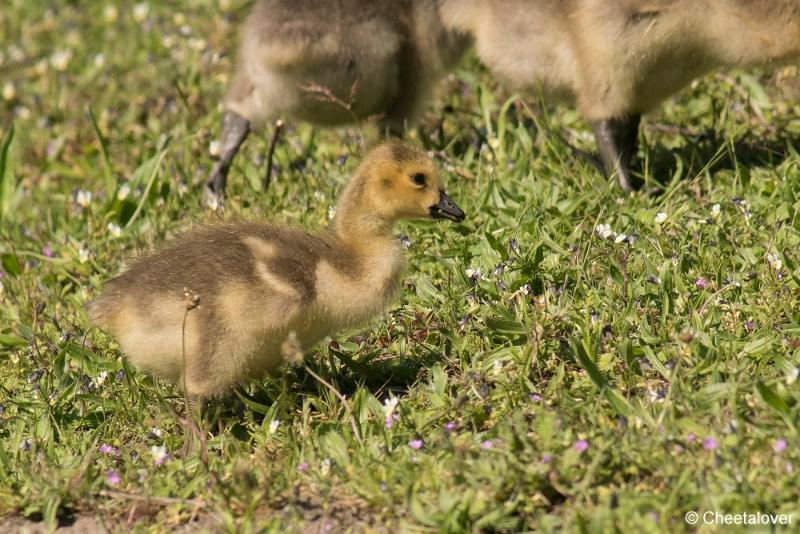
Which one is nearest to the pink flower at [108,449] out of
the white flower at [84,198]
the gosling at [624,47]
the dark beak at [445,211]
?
the dark beak at [445,211]

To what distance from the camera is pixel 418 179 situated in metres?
3.65

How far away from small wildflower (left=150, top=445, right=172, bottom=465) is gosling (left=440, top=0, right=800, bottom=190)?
2274 mm

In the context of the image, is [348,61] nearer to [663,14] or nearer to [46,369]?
[663,14]

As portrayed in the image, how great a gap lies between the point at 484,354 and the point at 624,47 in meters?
1.60

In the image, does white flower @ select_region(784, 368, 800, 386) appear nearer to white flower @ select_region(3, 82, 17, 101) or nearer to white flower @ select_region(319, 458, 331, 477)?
white flower @ select_region(319, 458, 331, 477)

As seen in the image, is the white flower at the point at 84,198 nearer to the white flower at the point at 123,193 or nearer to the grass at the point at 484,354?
the grass at the point at 484,354

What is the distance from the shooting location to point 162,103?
22.2 ft

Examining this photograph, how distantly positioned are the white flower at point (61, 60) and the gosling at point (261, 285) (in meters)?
4.05

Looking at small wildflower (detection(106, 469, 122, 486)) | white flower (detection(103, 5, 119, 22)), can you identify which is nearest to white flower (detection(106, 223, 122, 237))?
small wildflower (detection(106, 469, 122, 486))

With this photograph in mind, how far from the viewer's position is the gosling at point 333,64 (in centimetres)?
520

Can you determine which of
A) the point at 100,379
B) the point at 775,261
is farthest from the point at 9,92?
the point at 775,261

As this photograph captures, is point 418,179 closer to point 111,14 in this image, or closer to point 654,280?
point 654,280

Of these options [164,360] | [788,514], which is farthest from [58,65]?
[788,514]

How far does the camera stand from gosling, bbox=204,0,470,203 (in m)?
5.20
